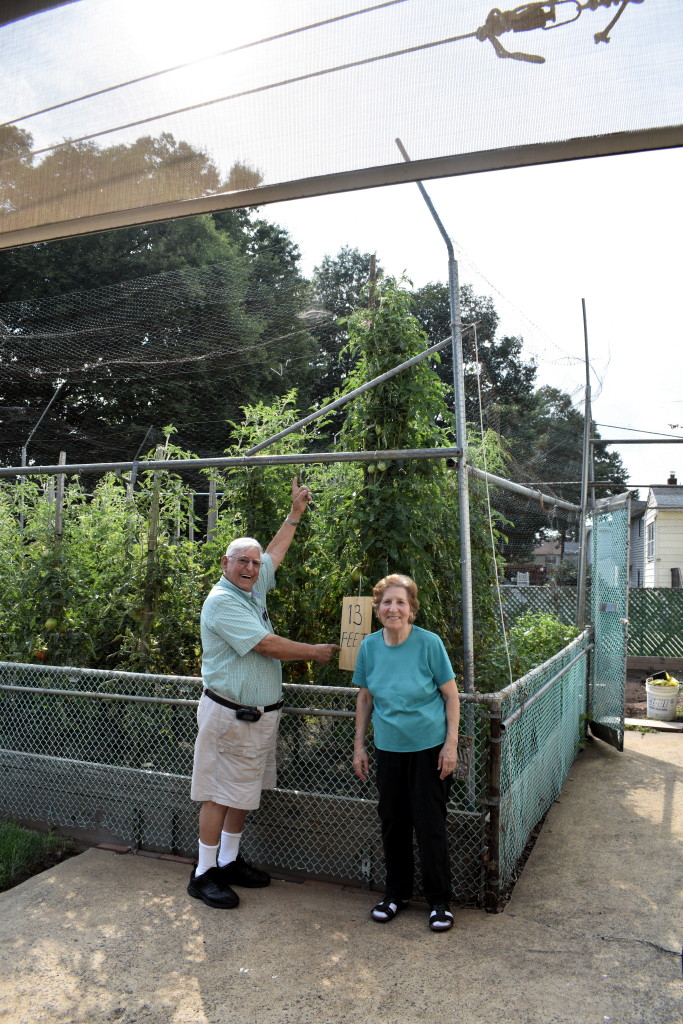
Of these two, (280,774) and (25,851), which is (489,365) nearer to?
(280,774)

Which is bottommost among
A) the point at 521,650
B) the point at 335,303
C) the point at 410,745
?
the point at 410,745

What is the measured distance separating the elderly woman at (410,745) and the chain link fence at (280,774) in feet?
0.72

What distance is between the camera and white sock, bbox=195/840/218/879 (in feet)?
12.0

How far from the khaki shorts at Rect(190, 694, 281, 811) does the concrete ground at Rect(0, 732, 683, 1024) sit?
48 cm

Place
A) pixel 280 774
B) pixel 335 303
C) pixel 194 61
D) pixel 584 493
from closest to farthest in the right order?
1. pixel 194 61
2. pixel 280 774
3. pixel 584 493
4. pixel 335 303

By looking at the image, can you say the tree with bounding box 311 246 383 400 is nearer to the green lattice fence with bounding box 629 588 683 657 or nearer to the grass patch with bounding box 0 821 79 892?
the green lattice fence with bounding box 629 588 683 657

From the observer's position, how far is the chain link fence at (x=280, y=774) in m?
3.65

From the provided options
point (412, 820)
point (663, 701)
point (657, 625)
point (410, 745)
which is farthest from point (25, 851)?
point (657, 625)

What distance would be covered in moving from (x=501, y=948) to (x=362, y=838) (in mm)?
861

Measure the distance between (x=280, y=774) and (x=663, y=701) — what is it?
17.9ft

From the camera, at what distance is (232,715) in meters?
3.63

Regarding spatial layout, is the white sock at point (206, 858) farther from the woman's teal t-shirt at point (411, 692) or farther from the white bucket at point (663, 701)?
the white bucket at point (663, 701)

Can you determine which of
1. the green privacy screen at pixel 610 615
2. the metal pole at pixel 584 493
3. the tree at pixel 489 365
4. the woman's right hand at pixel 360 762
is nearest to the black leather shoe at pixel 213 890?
the woman's right hand at pixel 360 762

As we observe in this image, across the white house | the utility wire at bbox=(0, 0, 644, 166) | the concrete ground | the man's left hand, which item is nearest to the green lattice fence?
the white house
